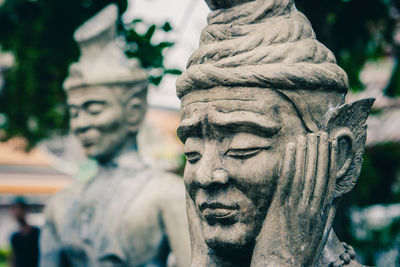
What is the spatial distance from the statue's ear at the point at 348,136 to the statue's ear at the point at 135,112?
2143 mm

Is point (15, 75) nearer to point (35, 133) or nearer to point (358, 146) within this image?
point (35, 133)

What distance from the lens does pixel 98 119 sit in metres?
3.79

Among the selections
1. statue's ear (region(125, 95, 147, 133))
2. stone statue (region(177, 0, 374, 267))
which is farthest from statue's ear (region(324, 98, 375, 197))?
statue's ear (region(125, 95, 147, 133))

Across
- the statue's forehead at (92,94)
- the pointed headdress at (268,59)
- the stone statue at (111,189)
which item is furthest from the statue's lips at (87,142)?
the pointed headdress at (268,59)

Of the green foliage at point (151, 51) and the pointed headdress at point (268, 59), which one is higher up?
the pointed headdress at point (268, 59)

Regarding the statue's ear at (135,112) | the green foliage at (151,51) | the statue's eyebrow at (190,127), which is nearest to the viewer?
the statue's eyebrow at (190,127)

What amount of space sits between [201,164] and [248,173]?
7.7 inches

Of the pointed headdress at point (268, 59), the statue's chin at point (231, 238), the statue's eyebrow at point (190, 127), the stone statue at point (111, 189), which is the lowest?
the stone statue at point (111, 189)

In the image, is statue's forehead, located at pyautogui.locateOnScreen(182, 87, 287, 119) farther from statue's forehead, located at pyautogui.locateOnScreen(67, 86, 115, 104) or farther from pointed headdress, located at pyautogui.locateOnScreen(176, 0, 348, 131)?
statue's forehead, located at pyautogui.locateOnScreen(67, 86, 115, 104)

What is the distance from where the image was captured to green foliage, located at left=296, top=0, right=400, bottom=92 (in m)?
4.17

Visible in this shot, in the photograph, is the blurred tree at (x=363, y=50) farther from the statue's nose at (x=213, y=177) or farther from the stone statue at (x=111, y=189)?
the statue's nose at (x=213, y=177)

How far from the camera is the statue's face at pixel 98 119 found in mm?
3801

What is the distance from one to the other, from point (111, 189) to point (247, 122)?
6.69 feet

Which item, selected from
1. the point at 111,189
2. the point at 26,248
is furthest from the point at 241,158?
the point at 26,248
